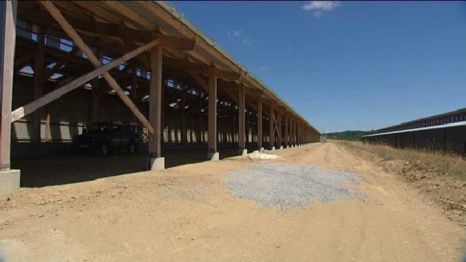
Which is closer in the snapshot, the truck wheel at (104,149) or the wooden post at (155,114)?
the wooden post at (155,114)

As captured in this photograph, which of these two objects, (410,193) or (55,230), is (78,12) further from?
(410,193)

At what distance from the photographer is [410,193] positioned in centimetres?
1284

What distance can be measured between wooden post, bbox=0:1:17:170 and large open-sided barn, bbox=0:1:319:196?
0.02 metres

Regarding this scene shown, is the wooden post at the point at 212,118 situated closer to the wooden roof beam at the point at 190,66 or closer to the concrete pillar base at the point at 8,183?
the wooden roof beam at the point at 190,66

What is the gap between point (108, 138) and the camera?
77.7 ft

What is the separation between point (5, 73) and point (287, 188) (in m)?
7.70

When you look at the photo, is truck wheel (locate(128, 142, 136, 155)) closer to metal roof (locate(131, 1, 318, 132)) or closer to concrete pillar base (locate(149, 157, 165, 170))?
metal roof (locate(131, 1, 318, 132))

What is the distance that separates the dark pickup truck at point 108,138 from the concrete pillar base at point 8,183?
1541 cm

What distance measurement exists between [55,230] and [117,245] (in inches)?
43.7

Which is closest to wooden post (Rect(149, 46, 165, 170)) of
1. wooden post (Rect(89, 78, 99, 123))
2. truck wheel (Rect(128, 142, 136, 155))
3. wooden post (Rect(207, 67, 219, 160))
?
wooden post (Rect(207, 67, 219, 160))

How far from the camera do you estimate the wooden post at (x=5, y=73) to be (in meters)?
7.82

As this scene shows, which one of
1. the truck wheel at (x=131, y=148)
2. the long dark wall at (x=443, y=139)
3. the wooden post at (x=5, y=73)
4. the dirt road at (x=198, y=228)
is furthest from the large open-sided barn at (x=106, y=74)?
the long dark wall at (x=443, y=139)

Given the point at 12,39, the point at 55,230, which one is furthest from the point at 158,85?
the point at 55,230

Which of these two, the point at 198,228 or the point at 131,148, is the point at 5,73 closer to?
the point at 198,228
